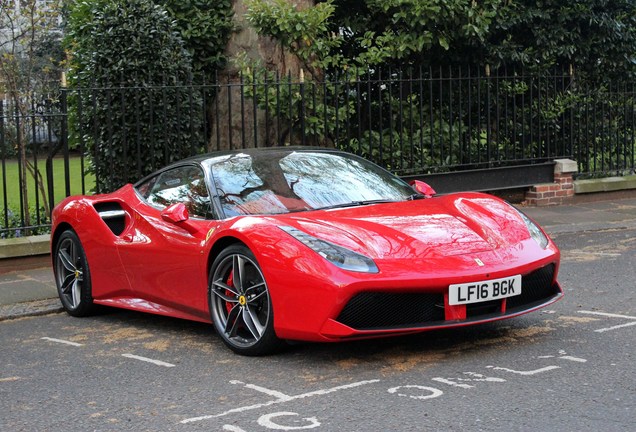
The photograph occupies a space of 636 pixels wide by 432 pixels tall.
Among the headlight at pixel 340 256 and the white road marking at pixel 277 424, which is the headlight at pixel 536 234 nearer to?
the headlight at pixel 340 256

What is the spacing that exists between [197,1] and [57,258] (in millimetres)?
6758

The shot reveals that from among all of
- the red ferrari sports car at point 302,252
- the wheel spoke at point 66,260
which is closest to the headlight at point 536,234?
the red ferrari sports car at point 302,252

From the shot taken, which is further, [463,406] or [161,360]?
[161,360]

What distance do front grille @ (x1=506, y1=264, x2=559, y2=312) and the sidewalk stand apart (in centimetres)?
391

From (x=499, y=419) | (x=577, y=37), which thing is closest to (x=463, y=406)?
(x=499, y=419)

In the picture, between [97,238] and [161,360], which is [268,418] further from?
[97,238]

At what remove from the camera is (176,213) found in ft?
21.5

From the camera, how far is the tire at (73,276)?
7.74 meters

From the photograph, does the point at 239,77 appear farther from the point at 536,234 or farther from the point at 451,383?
the point at 451,383

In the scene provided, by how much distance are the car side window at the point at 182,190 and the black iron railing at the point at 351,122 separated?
3347 millimetres

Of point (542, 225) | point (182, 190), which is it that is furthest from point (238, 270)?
point (542, 225)

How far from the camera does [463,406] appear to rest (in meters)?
4.77

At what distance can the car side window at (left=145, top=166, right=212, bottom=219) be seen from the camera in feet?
22.3

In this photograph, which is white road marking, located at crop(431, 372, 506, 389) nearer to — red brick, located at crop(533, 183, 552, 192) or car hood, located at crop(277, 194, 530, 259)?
car hood, located at crop(277, 194, 530, 259)
